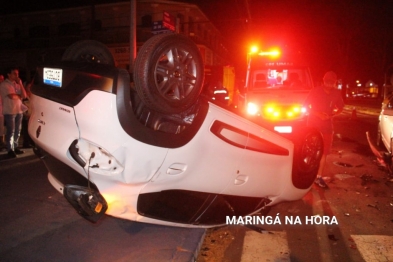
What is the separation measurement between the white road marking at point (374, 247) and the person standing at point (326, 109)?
2115 millimetres

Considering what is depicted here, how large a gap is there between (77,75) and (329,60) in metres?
43.1

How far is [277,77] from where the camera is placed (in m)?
10.2

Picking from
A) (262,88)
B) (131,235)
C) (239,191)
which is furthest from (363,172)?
(131,235)

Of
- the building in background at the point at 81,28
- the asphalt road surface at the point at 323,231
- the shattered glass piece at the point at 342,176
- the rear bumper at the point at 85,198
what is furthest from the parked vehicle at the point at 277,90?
the building in background at the point at 81,28

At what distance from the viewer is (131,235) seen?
4.39m

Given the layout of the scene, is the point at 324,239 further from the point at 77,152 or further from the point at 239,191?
the point at 77,152

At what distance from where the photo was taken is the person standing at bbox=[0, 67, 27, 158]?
7903 mm

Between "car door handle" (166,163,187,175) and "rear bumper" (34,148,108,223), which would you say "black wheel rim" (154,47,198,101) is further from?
"rear bumper" (34,148,108,223)

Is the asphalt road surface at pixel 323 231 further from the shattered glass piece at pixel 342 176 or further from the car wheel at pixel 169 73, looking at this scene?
the car wheel at pixel 169 73

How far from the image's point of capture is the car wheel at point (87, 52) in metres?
3.79

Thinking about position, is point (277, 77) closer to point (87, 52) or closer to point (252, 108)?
point (252, 108)

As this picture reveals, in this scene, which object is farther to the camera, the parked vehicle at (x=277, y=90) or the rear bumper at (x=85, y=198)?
the parked vehicle at (x=277, y=90)

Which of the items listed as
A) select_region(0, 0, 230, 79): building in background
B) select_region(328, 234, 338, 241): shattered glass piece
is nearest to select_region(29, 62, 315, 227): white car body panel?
select_region(328, 234, 338, 241): shattered glass piece

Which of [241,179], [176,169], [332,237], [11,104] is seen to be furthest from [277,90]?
[176,169]
